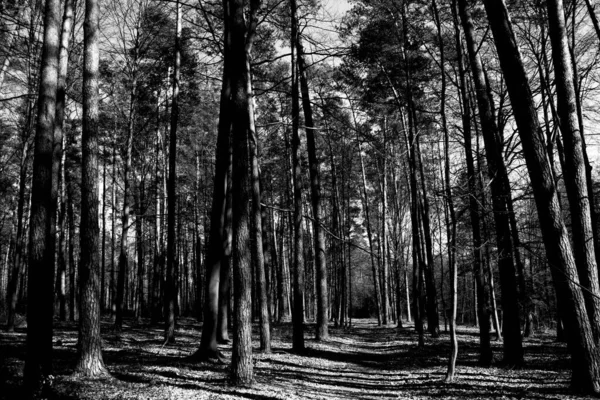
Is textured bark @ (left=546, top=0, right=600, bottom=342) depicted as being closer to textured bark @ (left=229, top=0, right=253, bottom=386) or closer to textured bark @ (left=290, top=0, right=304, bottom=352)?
textured bark @ (left=229, top=0, right=253, bottom=386)

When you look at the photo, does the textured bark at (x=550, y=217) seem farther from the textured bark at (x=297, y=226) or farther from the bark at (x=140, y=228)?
the bark at (x=140, y=228)

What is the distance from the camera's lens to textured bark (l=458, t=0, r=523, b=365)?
10203 mm

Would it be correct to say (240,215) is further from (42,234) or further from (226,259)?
(226,259)

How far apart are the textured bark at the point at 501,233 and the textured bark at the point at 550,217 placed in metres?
3.38

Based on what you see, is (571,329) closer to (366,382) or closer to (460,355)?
(366,382)

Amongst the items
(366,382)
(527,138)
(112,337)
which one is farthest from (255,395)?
(112,337)

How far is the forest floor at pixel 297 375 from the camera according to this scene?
21.5ft

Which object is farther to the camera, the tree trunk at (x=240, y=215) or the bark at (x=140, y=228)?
the bark at (x=140, y=228)

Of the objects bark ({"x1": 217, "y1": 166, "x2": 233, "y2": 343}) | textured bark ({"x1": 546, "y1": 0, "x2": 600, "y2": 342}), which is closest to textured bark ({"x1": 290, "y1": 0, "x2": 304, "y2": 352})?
bark ({"x1": 217, "y1": 166, "x2": 233, "y2": 343})

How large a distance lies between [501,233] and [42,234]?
382 inches

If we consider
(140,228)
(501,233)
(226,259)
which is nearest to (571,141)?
(501,233)

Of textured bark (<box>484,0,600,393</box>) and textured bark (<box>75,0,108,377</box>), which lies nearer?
textured bark (<box>484,0,600,393</box>)

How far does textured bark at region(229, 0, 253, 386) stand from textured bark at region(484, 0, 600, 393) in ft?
14.3

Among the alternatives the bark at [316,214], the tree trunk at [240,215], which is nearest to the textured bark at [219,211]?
the tree trunk at [240,215]
